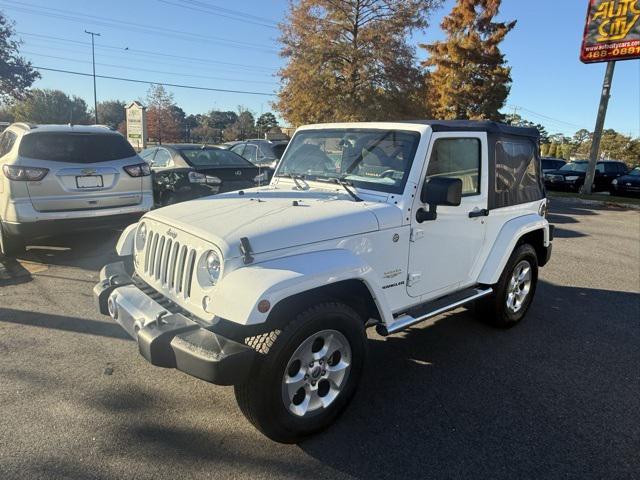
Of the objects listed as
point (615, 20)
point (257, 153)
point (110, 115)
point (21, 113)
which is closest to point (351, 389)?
point (257, 153)

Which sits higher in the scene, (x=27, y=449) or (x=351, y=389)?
(x=351, y=389)

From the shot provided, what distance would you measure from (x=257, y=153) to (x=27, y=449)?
1042 cm

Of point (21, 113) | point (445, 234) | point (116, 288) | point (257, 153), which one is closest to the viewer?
point (116, 288)

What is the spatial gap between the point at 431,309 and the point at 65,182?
495 centimetres

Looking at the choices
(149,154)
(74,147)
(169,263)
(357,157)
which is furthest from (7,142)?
(357,157)

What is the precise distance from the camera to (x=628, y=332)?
4574 mm

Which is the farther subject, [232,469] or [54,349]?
[54,349]

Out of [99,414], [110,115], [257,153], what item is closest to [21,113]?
[110,115]

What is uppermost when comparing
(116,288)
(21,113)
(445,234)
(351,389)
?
(21,113)

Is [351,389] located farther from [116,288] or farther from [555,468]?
[116,288]

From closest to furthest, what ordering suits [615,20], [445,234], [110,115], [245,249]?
[245,249] < [445,234] < [615,20] < [110,115]

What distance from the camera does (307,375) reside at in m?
2.70

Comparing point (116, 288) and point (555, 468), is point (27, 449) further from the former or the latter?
point (555, 468)

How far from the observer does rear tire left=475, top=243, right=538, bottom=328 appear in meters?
4.25
